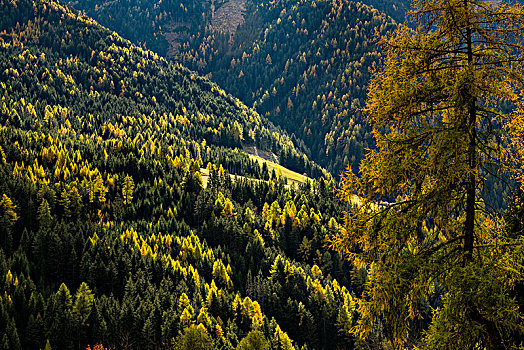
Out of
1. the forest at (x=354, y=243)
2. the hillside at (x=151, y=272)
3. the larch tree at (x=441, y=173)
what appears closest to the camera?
the larch tree at (x=441, y=173)

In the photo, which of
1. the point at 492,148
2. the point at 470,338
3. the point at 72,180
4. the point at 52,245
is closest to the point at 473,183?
the point at 492,148

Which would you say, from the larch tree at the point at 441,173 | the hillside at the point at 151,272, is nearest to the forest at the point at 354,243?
the larch tree at the point at 441,173

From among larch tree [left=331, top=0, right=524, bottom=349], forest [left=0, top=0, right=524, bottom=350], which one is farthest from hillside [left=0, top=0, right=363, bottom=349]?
larch tree [left=331, top=0, right=524, bottom=349]

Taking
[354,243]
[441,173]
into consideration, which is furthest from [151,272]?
[441,173]

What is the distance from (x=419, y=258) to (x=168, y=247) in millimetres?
161803

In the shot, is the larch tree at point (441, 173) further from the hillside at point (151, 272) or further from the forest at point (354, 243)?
the hillside at point (151, 272)

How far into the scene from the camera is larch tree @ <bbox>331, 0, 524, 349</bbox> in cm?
1253

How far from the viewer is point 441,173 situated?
1305cm

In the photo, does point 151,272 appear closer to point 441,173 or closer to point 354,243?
point 354,243

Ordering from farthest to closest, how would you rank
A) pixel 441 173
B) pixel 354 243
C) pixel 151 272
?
pixel 151 272 → pixel 354 243 → pixel 441 173

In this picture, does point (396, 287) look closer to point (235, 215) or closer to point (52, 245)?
point (52, 245)

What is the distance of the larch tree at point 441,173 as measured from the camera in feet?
41.1

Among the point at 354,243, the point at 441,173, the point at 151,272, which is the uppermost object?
the point at 441,173

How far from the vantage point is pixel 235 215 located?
19412 cm
